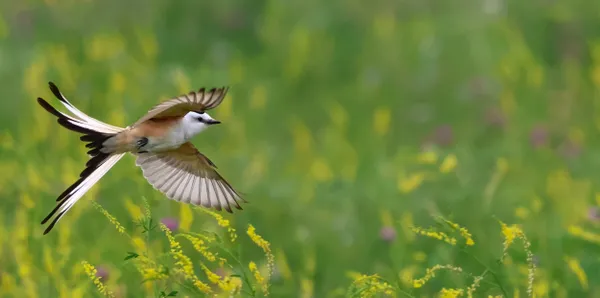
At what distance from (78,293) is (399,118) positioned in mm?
3894

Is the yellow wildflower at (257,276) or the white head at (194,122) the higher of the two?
the white head at (194,122)

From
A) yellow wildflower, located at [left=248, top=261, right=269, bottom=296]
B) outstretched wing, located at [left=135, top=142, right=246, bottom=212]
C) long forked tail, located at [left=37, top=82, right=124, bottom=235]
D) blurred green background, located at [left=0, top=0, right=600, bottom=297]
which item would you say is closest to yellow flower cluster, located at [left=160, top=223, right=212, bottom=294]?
yellow wildflower, located at [left=248, top=261, right=269, bottom=296]

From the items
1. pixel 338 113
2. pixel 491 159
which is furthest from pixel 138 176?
pixel 491 159

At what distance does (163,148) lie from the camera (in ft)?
12.8

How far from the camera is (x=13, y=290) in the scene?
434 cm

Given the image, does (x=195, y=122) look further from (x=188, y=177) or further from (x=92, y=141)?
(x=188, y=177)

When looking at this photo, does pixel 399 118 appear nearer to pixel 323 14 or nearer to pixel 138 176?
pixel 323 14

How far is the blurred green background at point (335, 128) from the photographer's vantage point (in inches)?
189

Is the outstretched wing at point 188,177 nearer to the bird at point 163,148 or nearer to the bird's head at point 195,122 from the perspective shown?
the bird at point 163,148

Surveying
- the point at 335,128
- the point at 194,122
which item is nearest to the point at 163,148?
the point at 194,122

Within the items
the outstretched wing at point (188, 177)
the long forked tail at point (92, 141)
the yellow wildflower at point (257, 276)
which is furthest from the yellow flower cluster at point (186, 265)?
the outstretched wing at point (188, 177)

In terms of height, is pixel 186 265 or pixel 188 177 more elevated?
pixel 188 177

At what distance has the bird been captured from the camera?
11.8 ft

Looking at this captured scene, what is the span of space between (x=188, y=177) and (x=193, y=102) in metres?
0.75
